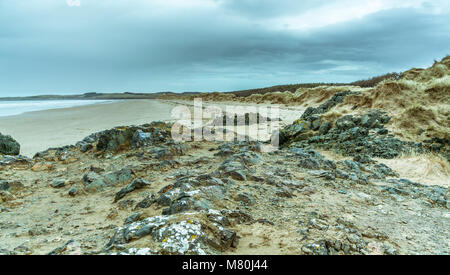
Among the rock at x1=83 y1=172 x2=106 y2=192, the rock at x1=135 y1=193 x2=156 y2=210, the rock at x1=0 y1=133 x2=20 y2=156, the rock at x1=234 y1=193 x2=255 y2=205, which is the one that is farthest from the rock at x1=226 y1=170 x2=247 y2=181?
the rock at x1=0 y1=133 x2=20 y2=156

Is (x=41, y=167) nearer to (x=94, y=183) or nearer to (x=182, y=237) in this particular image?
(x=94, y=183)

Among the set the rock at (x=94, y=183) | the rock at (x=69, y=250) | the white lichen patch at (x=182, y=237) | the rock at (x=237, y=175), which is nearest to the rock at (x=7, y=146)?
the rock at (x=94, y=183)

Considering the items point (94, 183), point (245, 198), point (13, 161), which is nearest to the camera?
point (245, 198)

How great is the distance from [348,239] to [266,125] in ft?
38.9

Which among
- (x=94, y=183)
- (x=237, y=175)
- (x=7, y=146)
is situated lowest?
(x=94, y=183)

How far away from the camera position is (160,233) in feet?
8.73

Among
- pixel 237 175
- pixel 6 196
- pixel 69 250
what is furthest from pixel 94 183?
pixel 237 175

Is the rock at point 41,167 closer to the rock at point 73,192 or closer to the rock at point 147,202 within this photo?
the rock at point 73,192

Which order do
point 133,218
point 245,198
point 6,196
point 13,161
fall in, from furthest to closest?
point 13,161, point 6,196, point 245,198, point 133,218

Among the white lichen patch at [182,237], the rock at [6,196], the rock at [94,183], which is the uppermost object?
the white lichen patch at [182,237]

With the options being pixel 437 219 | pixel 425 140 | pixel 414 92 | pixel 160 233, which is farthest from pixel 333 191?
pixel 414 92

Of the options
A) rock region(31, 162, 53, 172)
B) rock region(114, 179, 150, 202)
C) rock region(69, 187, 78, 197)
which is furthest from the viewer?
rock region(31, 162, 53, 172)

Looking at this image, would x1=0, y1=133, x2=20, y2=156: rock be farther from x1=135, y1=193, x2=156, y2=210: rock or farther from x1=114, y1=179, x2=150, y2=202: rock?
x1=135, y1=193, x2=156, y2=210: rock

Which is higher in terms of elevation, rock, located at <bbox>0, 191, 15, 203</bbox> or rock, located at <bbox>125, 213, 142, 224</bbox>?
rock, located at <bbox>125, 213, 142, 224</bbox>
